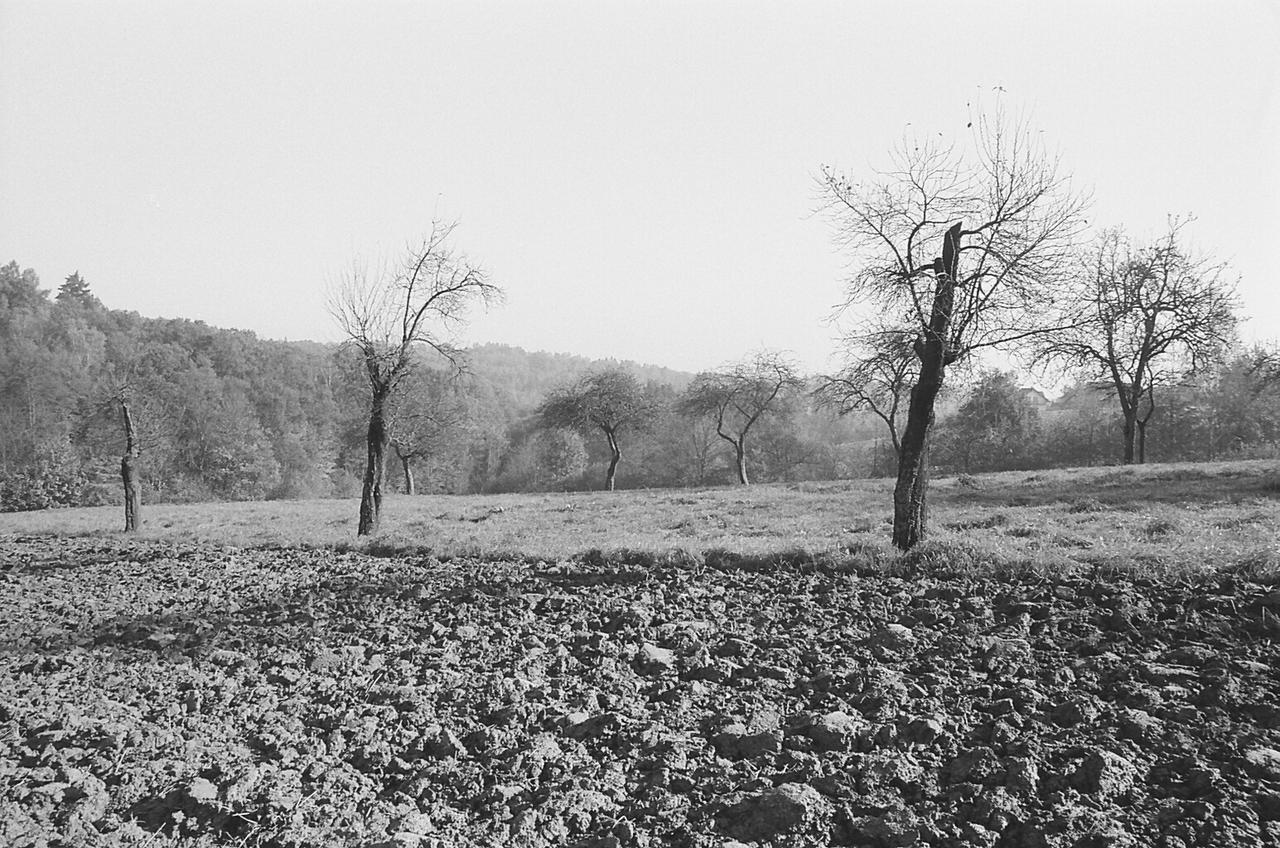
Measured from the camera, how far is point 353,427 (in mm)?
47344

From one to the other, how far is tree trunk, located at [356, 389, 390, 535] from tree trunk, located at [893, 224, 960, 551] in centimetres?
1092

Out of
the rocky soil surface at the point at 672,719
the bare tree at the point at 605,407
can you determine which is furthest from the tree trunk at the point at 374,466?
the bare tree at the point at 605,407

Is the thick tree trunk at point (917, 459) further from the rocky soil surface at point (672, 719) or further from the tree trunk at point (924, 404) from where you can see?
the rocky soil surface at point (672, 719)

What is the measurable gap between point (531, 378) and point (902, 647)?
481ft

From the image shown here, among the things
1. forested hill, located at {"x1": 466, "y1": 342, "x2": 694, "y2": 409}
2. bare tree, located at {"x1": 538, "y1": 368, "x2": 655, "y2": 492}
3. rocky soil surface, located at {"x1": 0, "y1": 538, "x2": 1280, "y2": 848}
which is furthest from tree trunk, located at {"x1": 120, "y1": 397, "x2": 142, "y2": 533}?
forested hill, located at {"x1": 466, "y1": 342, "x2": 694, "y2": 409}

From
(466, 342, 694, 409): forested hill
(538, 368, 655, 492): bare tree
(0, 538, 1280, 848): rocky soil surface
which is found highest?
(466, 342, 694, 409): forested hill

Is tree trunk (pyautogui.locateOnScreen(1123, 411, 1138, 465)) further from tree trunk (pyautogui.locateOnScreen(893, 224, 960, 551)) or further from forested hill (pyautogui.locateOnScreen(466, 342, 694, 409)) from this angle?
forested hill (pyautogui.locateOnScreen(466, 342, 694, 409))

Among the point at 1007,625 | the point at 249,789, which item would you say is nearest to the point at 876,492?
the point at 1007,625

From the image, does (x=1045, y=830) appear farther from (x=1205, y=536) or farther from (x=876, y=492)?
(x=876, y=492)

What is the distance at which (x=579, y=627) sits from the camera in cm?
672

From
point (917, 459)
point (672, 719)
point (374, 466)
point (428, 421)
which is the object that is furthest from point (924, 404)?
point (428, 421)

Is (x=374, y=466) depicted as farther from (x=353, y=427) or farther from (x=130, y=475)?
(x=353, y=427)

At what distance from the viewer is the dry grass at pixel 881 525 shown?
804 centimetres

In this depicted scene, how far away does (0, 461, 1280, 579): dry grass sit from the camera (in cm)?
804
